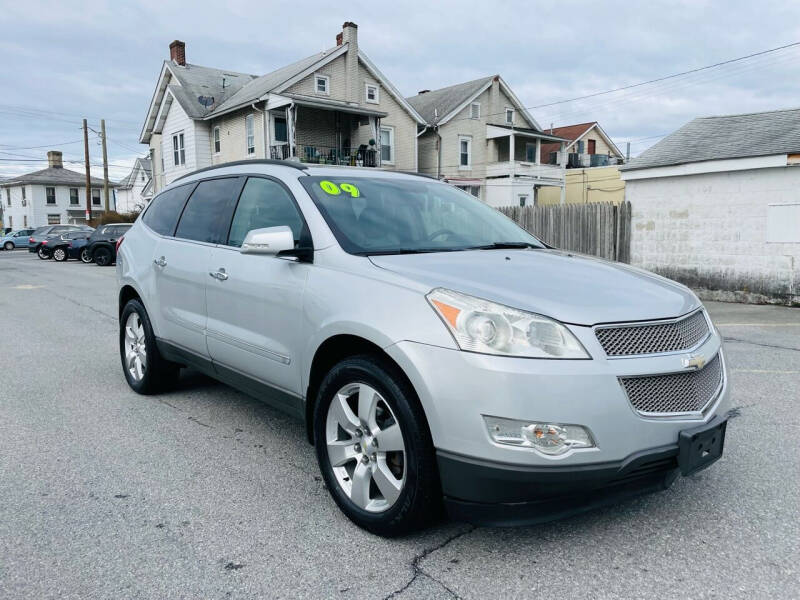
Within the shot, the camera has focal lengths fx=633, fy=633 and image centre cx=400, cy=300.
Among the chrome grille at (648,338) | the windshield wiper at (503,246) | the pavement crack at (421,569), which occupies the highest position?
the windshield wiper at (503,246)

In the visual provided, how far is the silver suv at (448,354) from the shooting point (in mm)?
2455

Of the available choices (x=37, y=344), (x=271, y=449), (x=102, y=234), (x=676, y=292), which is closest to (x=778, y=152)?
(x=676, y=292)

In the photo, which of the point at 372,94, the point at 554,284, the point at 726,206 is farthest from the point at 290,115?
the point at 554,284

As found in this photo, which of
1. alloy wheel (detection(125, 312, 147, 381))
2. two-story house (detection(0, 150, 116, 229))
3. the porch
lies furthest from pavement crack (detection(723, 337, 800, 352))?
two-story house (detection(0, 150, 116, 229))

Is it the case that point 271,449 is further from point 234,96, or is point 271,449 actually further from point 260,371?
point 234,96

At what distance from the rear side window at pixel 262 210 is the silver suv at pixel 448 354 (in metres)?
0.01

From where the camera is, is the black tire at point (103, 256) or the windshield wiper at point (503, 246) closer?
the windshield wiper at point (503, 246)

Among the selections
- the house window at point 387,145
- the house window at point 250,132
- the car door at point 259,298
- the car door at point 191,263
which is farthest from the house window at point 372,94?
the car door at point 259,298

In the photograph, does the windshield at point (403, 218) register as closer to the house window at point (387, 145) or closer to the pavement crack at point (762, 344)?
the pavement crack at point (762, 344)

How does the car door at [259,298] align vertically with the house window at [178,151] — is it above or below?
below

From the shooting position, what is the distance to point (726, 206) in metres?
12.3

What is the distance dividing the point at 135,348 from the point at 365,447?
332cm

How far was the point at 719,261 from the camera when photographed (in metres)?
12.4

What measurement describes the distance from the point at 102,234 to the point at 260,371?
23591mm
